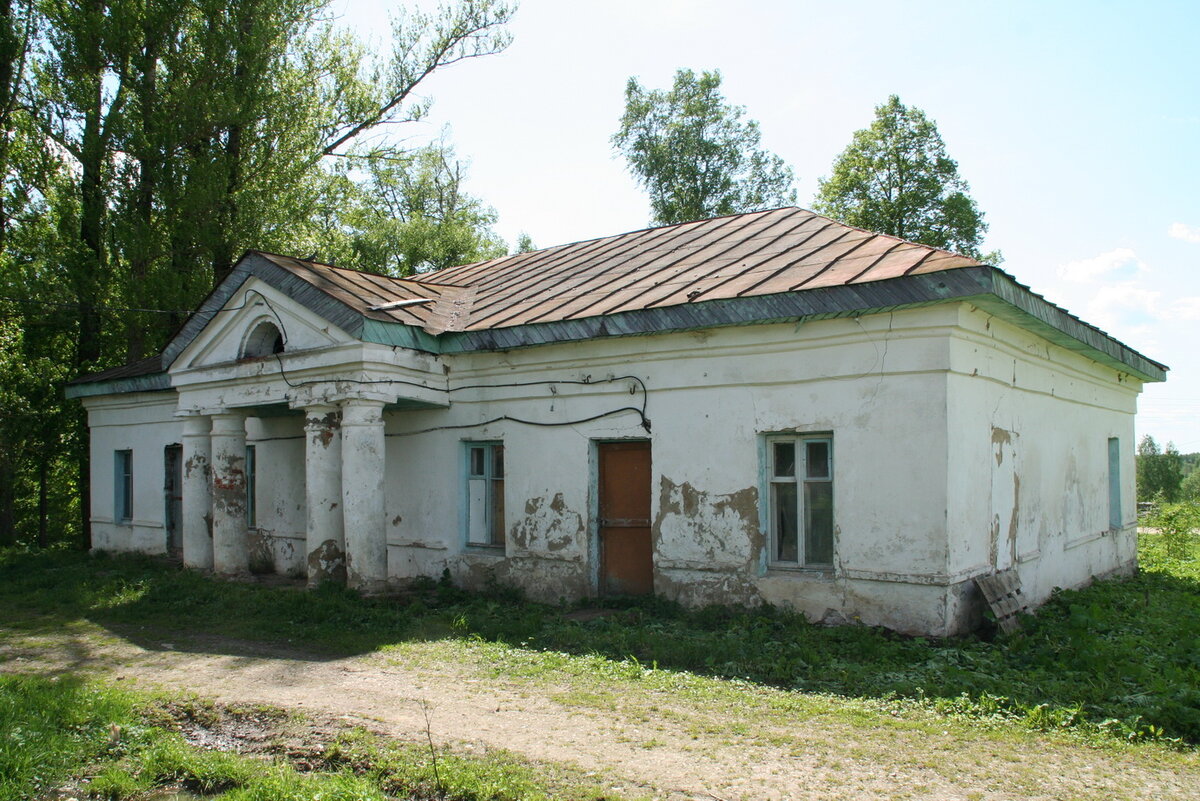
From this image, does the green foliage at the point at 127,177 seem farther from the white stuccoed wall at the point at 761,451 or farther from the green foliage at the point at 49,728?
the green foliage at the point at 49,728

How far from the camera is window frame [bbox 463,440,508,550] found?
10492 mm

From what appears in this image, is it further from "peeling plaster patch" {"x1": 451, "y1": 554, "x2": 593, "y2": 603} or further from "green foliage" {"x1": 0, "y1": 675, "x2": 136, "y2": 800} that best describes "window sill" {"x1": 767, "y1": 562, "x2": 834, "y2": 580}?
"green foliage" {"x1": 0, "y1": 675, "x2": 136, "y2": 800}

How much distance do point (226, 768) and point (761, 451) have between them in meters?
5.34

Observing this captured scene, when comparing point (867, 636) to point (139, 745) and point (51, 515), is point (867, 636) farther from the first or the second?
point (51, 515)

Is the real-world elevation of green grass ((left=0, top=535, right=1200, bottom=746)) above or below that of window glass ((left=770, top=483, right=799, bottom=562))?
below

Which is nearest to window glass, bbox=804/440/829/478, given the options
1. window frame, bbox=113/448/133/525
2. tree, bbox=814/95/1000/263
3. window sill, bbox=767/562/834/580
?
window sill, bbox=767/562/834/580

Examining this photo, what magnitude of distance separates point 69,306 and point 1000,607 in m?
17.2

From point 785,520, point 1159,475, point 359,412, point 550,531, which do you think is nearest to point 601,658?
point 785,520

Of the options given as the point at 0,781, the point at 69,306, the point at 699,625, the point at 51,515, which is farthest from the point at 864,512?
the point at 51,515

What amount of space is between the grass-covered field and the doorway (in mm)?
3352

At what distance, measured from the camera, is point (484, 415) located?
10398 millimetres

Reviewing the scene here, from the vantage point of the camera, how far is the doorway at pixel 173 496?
14.6m

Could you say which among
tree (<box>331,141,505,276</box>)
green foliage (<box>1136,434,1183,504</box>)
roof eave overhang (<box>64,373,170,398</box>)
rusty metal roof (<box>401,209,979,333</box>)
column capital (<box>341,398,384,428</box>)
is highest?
tree (<box>331,141,505,276</box>)

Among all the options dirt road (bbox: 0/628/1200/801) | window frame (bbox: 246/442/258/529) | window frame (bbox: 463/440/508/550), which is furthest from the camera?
window frame (bbox: 246/442/258/529)
